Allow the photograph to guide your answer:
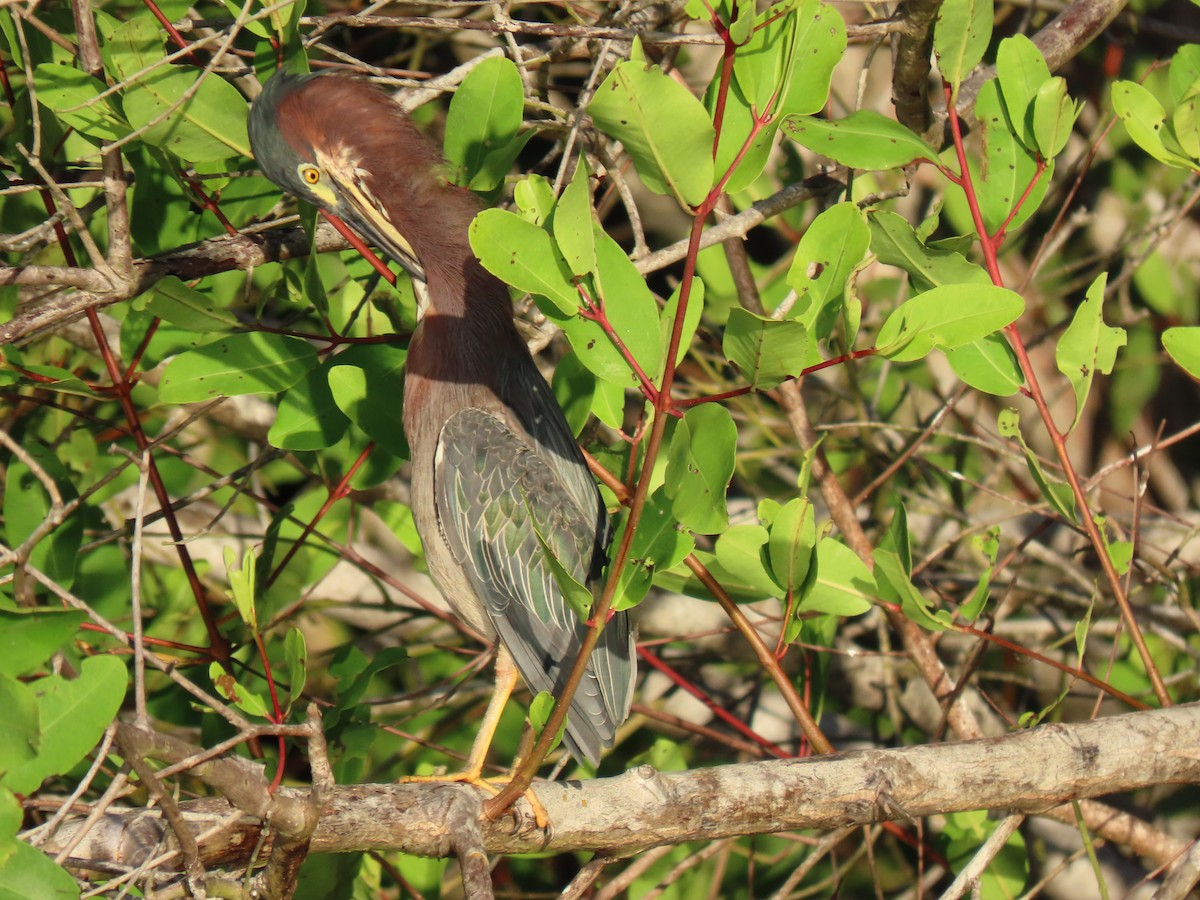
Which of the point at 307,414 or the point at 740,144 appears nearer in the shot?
the point at 740,144

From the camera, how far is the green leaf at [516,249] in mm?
1595

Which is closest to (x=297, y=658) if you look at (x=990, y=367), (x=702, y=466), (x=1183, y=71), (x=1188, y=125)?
(x=702, y=466)

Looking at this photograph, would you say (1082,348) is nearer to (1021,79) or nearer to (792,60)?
(1021,79)

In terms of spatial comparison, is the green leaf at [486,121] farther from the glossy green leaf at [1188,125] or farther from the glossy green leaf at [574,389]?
the glossy green leaf at [1188,125]

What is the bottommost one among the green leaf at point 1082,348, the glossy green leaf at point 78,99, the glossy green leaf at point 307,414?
the glossy green leaf at point 307,414

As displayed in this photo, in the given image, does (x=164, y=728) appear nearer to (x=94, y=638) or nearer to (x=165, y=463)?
(x=94, y=638)

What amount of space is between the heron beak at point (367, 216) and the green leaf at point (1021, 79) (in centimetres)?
140

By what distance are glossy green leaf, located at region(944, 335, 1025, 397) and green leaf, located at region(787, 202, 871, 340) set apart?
1.82 feet

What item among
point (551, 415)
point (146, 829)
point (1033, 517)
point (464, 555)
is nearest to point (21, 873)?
point (146, 829)

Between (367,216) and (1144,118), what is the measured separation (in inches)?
66.9

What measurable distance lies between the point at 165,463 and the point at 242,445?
68cm

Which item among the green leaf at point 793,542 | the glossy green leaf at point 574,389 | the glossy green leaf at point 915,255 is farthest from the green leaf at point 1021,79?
the glossy green leaf at point 574,389

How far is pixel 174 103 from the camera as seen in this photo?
2162 millimetres

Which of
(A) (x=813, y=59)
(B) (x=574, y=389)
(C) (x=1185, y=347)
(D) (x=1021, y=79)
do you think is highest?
(A) (x=813, y=59)
